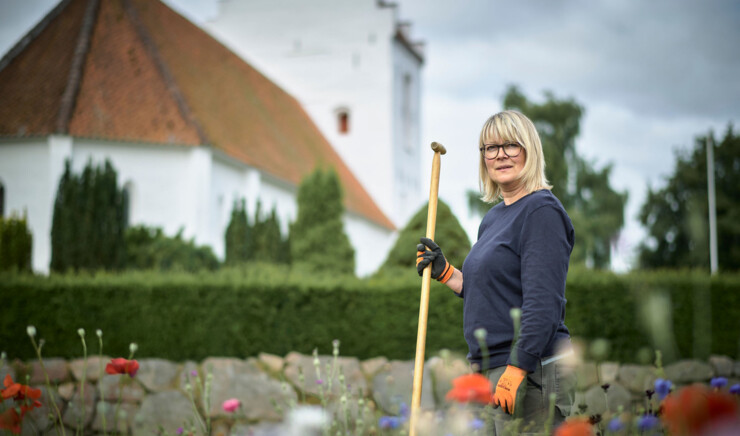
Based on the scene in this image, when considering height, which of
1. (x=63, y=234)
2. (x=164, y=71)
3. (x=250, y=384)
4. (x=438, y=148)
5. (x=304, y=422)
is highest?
(x=164, y=71)

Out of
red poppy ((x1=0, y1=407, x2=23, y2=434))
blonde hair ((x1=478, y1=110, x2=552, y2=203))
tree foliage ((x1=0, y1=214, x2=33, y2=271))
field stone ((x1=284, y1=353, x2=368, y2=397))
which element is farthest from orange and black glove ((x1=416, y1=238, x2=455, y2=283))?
tree foliage ((x1=0, y1=214, x2=33, y2=271))

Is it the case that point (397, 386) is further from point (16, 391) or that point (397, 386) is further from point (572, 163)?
point (572, 163)

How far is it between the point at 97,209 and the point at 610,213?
20.3 meters

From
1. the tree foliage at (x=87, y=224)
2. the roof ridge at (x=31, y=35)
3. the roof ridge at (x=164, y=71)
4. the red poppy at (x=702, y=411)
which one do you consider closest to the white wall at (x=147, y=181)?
the roof ridge at (x=164, y=71)

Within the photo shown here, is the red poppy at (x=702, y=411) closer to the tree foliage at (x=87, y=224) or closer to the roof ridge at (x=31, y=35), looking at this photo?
the tree foliage at (x=87, y=224)

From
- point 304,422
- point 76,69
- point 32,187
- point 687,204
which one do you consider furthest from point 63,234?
point 687,204

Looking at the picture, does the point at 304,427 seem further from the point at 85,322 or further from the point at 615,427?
the point at 85,322

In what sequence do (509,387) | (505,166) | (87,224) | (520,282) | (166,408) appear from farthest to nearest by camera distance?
(87,224) < (166,408) < (505,166) < (520,282) < (509,387)

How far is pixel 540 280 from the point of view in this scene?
6.81 ft

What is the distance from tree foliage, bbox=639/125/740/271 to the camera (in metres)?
28.3

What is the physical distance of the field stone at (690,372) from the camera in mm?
6902

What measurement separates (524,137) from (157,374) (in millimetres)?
5528

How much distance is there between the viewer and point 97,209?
40.1 feet

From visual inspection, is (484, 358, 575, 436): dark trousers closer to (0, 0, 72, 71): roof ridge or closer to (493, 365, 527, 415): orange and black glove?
(493, 365, 527, 415): orange and black glove
